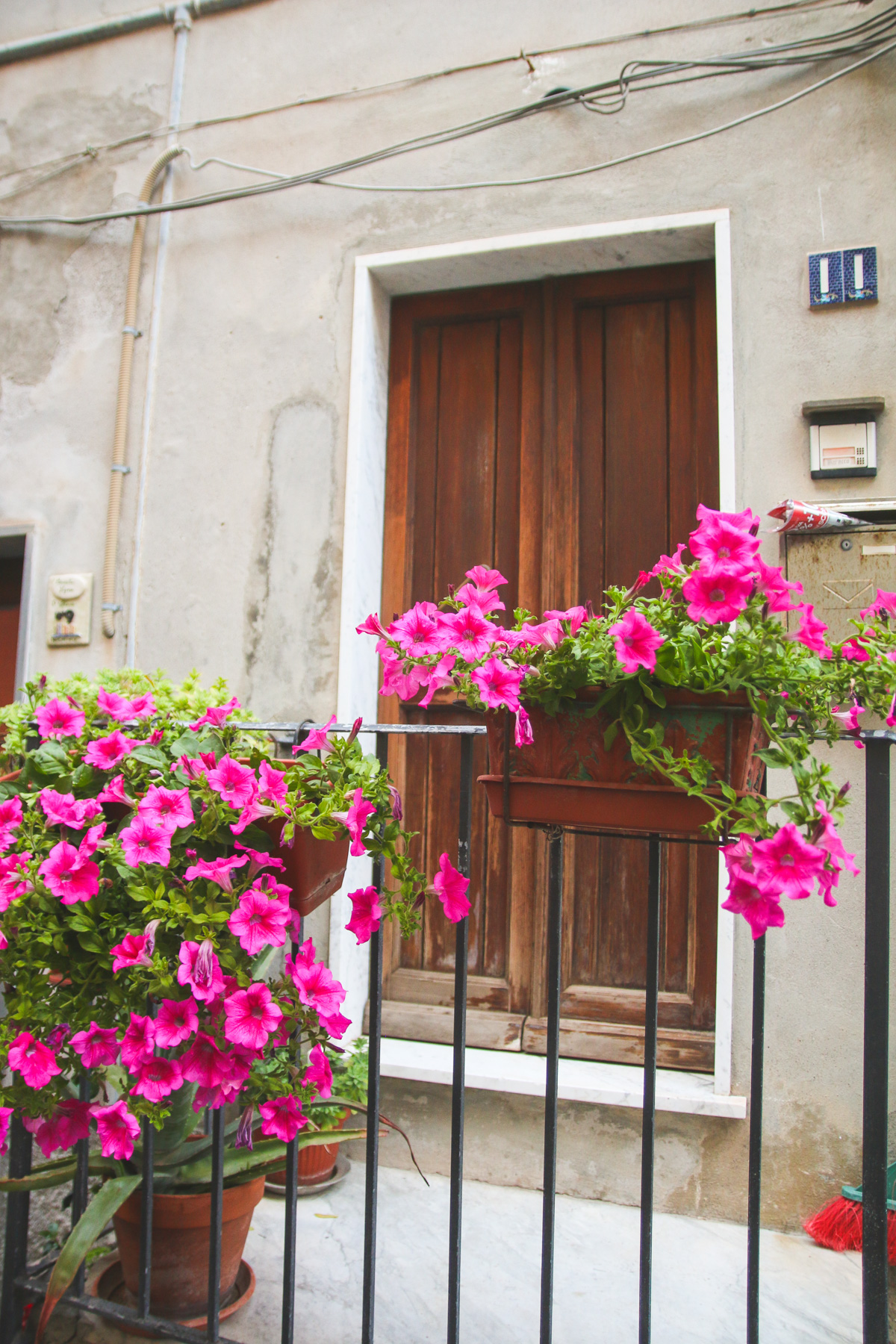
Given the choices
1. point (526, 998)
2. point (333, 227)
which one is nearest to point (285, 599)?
point (333, 227)

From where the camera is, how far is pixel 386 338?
11.2ft

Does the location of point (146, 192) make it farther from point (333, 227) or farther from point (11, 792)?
point (11, 792)

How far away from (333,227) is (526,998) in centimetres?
285

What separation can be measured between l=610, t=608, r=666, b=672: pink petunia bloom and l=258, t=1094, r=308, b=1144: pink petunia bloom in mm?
993

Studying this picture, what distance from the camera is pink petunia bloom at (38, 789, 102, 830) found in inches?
60.1

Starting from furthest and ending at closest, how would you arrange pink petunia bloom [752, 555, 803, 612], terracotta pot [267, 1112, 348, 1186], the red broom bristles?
terracotta pot [267, 1112, 348, 1186]
the red broom bristles
pink petunia bloom [752, 555, 803, 612]

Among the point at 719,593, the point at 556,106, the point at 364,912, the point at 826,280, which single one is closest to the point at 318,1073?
the point at 364,912

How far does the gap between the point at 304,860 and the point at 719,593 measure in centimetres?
79

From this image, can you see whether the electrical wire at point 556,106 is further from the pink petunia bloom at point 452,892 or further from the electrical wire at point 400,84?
the pink petunia bloom at point 452,892

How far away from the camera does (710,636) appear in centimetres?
124

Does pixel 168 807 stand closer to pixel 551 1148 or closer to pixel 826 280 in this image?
pixel 551 1148

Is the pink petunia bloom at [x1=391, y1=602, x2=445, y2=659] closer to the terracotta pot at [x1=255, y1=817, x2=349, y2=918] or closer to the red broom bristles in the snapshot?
the terracotta pot at [x1=255, y1=817, x2=349, y2=918]

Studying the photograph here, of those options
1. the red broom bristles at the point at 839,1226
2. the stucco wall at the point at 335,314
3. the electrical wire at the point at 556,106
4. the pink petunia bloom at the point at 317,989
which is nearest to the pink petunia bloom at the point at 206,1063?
the pink petunia bloom at the point at 317,989

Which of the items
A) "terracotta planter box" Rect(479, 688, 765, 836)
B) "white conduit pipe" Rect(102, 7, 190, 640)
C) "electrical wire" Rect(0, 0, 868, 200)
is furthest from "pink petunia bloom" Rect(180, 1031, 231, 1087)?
"electrical wire" Rect(0, 0, 868, 200)
